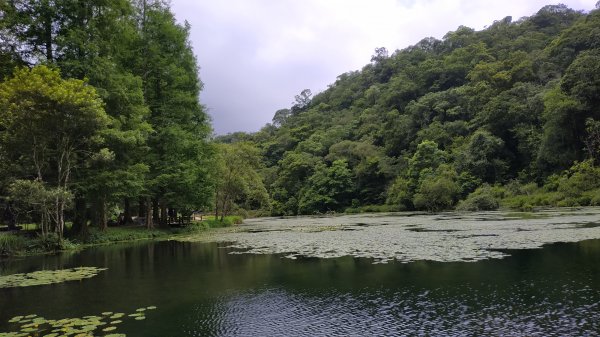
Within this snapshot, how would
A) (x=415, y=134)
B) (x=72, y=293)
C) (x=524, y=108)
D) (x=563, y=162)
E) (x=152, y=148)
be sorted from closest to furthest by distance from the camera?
(x=72, y=293) → (x=152, y=148) → (x=563, y=162) → (x=524, y=108) → (x=415, y=134)

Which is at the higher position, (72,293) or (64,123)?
(64,123)

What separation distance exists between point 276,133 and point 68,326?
104 meters

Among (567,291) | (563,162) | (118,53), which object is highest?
(118,53)

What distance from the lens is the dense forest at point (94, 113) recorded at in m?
19.8

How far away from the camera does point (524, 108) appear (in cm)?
5825

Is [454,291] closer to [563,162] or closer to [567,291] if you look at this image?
[567,291]

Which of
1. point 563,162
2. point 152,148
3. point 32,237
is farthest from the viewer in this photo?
point 563,162

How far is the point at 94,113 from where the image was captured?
66.5ft

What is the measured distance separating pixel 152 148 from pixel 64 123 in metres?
9.44

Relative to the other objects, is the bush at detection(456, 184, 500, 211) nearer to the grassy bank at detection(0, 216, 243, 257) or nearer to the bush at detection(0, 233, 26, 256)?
the grassy bank at detection(0, 216, 243, 257)

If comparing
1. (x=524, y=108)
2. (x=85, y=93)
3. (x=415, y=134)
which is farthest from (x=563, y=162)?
(x=85, y=93)

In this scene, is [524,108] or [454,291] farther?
[524,108]

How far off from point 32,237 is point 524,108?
5873 centimetres

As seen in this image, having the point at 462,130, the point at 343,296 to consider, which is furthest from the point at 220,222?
the point at 462,130
